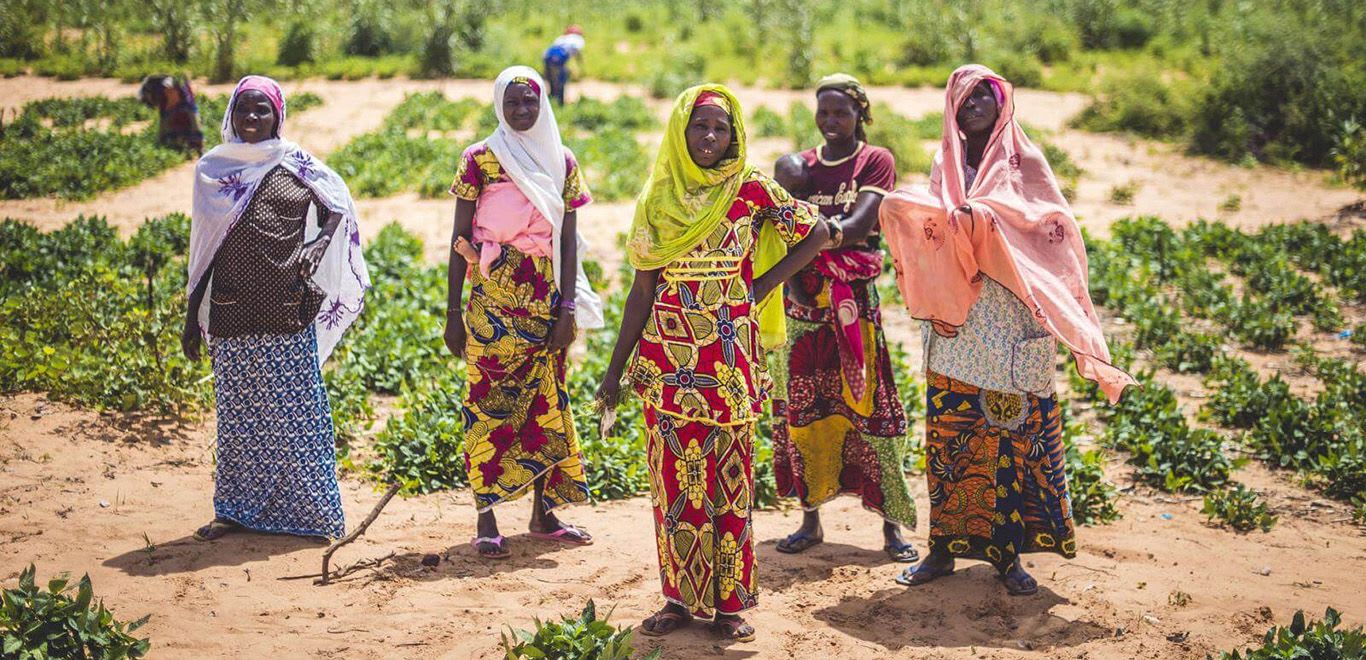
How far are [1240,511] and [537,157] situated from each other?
368 centimetres

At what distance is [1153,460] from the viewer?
623cm

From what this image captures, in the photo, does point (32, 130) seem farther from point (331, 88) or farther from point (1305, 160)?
point (1305, 160)

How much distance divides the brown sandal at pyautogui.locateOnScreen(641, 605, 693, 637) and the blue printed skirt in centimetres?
156

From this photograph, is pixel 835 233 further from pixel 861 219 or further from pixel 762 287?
pixel 861 219

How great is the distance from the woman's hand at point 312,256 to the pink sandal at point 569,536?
58.9 inches

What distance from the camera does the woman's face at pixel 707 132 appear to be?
3.85 metres

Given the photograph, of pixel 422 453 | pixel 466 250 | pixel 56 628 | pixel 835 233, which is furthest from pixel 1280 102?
pixel 56 628

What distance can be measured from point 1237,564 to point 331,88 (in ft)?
52.2

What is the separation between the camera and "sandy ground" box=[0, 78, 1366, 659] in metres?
4.24

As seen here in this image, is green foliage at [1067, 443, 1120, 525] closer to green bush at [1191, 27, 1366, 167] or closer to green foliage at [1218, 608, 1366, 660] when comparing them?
green foliage at [1218, 608, 1366, 660]

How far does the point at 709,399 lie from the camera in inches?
154

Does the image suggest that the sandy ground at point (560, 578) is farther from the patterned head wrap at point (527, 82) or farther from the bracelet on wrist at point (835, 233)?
the patterned head wrap at point (527, 82)

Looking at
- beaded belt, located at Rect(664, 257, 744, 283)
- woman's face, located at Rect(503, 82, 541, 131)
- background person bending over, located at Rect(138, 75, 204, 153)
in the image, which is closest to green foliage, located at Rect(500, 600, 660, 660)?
beaded belt, located at Rect(664, 257, 744, 283)

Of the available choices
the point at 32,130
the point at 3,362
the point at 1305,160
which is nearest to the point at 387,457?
the point at 3,362
